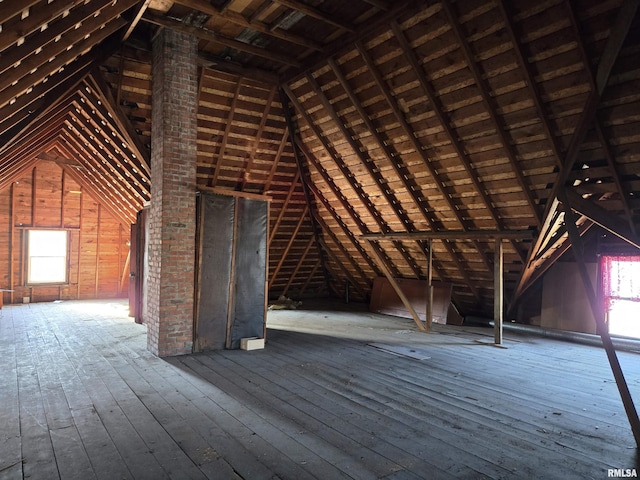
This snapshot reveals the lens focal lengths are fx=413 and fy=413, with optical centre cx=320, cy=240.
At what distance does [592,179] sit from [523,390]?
2.78m

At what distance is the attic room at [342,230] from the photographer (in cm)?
301

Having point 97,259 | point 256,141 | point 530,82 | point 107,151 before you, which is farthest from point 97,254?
point 530,82

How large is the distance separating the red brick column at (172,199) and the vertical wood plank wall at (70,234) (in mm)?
6733

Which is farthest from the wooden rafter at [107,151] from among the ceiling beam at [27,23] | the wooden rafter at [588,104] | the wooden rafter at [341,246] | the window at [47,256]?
Result: the wooden rafter at [588,104]

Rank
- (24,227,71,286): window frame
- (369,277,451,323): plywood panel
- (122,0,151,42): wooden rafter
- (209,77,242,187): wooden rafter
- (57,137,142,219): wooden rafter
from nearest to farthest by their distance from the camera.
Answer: (122,0,151,42): wooden rafter
(209,77,242,187): wooden rafter
(369,277,451,323): plywood panel
(57,137,142,219): wooden rafter
(24,227,71,286): window frame

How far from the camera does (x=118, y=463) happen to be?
261 centimetres

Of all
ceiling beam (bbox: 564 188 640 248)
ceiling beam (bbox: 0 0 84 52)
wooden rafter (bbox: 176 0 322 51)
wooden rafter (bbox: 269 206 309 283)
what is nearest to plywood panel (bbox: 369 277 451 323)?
wooden rafter (bbox: 269 206 309 283)

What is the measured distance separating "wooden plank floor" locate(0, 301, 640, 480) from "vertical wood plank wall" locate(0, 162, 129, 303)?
16.1ft

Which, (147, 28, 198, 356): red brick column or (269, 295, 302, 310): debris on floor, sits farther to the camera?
(269, 295, 302, 310): debris on floor

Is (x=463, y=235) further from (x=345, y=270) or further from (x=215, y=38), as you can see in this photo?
(x=215, y=38)

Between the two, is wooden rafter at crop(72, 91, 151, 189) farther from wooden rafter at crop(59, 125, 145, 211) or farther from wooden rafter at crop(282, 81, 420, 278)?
wooden rafter at crop(282, 81, 420, 278)

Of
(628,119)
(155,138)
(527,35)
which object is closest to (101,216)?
(155,138)

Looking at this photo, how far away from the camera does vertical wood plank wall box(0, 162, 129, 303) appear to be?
996 cm

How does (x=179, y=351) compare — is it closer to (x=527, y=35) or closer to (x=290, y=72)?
(x=290, y=72)
